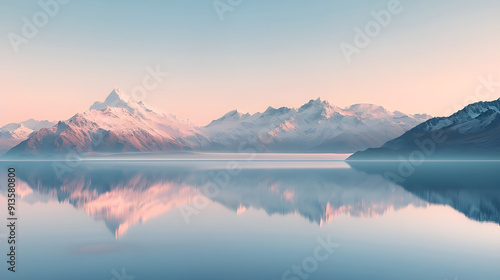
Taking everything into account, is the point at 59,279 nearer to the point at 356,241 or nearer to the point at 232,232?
the point at 232,232

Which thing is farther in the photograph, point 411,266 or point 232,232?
point 232,232

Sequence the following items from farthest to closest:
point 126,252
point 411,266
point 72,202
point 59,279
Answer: point 72,202 < point 126,252 < point 411,266 < point 59,279

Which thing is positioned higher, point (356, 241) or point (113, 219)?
point (113, 219)

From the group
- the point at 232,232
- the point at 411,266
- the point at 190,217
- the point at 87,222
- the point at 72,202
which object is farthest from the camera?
the point at 72,202

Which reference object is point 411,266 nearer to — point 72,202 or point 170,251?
point 170,251

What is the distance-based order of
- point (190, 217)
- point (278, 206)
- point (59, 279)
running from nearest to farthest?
point (59, 279), point (190, 217), point (278, 206)

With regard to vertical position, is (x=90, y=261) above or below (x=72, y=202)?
below

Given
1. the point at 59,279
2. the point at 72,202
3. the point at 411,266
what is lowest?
the point at 411,266

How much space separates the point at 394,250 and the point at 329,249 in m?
5.38

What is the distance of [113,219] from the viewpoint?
46156 millimetres

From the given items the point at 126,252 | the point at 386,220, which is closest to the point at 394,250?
the point at 386,220

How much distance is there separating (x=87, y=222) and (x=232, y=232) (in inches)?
700

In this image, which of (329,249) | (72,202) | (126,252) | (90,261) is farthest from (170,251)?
(72,202)

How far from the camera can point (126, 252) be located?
3106cm
